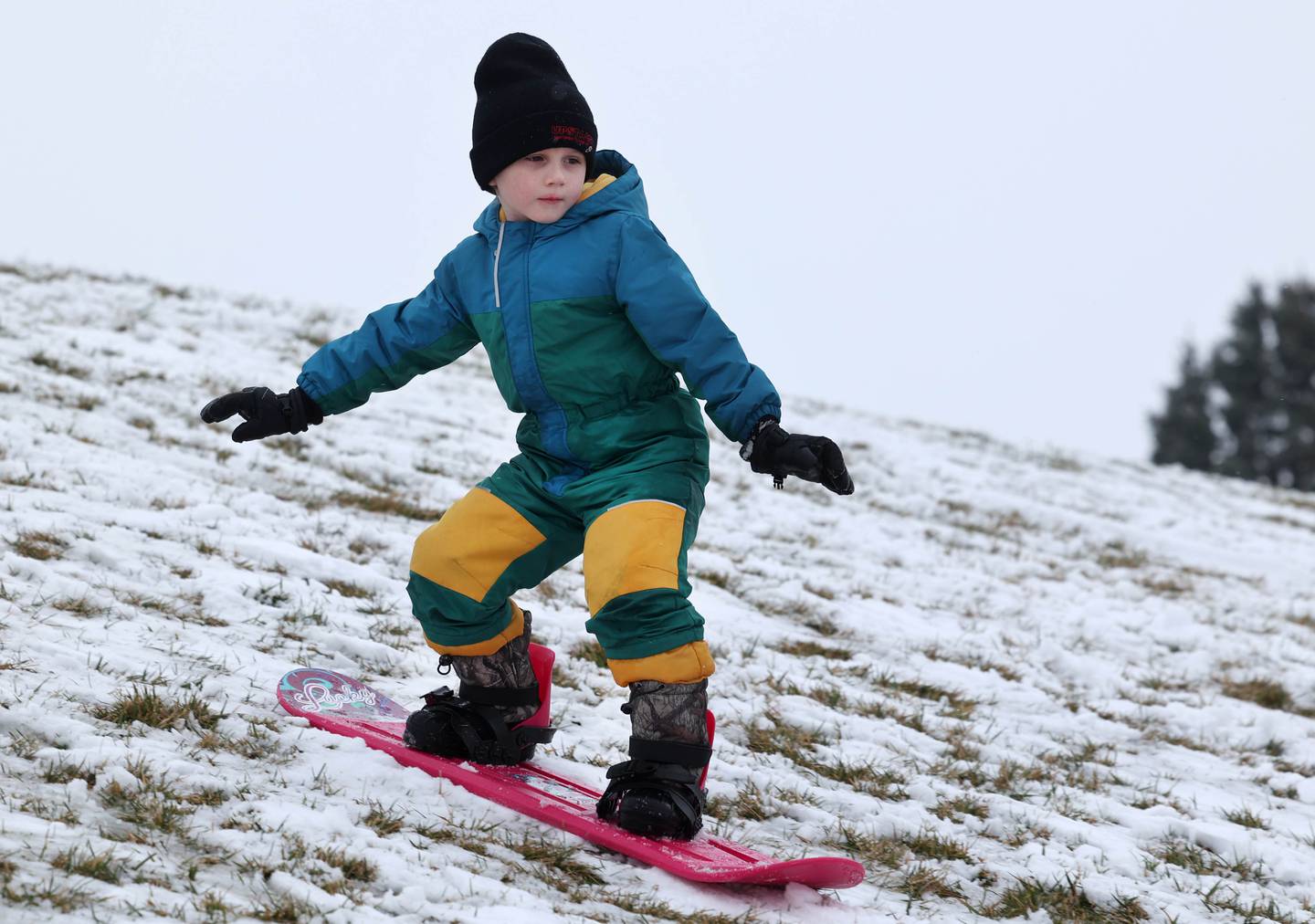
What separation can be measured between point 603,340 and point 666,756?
116 centimetres

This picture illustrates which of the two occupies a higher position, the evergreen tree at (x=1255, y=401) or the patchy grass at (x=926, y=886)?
the evergreen tree at (x=1255, y=401)

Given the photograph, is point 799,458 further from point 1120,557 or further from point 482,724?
point 1120,557

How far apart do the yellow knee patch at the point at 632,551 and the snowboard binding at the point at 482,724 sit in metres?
0.63

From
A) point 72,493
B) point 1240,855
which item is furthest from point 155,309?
point 1240,855

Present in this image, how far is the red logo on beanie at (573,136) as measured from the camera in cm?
336

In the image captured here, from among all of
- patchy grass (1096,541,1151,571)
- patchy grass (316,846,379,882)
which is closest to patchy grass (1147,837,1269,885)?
patchy grass (316,846,379,882)

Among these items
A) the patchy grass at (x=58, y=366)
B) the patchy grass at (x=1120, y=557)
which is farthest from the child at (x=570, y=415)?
the patchy grass at (x=1120, y=557)

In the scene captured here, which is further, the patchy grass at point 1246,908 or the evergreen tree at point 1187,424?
the evergreen tree at point 1187,424

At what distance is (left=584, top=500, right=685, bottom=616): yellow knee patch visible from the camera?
3111mm

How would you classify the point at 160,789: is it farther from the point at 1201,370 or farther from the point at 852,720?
the point at 1201,370

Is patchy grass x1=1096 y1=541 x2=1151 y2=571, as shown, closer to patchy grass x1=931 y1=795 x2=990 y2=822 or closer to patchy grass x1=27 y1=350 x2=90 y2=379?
patchy grass x1=931 y1=795 x2=990 y2=822

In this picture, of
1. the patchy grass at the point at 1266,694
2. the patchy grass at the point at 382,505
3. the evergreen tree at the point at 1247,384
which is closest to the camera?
the patchy grass at the point at 1266,694

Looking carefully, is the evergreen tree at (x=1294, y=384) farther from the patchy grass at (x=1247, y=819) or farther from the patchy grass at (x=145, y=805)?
the patchy grass at (x=145, y=805)

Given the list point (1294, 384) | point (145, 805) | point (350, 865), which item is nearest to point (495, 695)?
point (350, 865)
